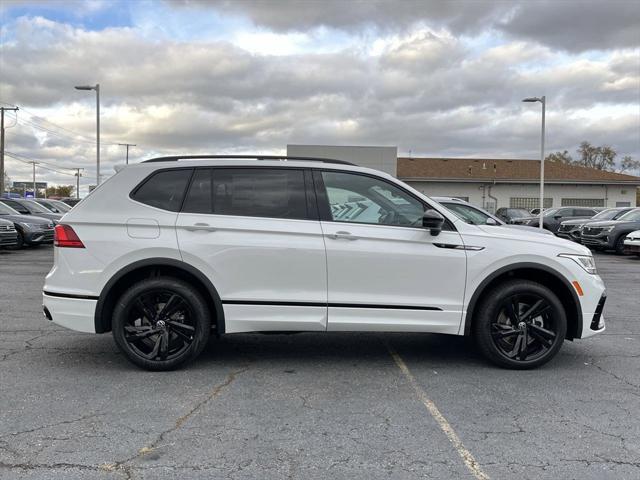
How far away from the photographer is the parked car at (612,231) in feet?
56.3

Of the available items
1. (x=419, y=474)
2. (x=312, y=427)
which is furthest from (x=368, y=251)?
(x=419, y=474)

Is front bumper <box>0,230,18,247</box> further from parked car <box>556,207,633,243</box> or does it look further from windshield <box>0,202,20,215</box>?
parked car <box>556,207,633,243</box>

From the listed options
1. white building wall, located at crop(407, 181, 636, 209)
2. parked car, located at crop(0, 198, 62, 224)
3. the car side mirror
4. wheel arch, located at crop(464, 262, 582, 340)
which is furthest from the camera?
white building wall, located at crop(407, 181, 636, 209)

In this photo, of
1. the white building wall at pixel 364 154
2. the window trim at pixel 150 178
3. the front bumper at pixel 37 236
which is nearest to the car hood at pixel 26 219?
the front bumper at pixel 37 236

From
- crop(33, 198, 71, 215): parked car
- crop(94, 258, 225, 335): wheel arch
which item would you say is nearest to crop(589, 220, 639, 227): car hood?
crop(94, 258, 225, 335): wheel arch

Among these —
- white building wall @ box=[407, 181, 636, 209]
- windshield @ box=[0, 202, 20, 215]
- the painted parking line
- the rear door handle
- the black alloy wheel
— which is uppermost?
white building wall @ box=[407, 181, 636, 209]

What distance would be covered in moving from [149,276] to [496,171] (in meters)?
40.1

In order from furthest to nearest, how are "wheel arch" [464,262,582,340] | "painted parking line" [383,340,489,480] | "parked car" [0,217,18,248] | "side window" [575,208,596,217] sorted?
"side window" [575,208,596,217] → "parked car" [0,217,18,248] → "wheel arch" [464,262,582,340] → "painted parking line" [383,340,489,480]

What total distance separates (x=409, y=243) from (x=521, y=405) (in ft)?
5.14

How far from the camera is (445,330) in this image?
4.84 meters

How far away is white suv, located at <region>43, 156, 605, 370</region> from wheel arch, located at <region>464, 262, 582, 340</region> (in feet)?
0.05

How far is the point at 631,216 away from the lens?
18.0m

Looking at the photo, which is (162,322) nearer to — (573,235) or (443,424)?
(443,424)

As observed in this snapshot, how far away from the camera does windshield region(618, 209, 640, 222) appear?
17812 mm
